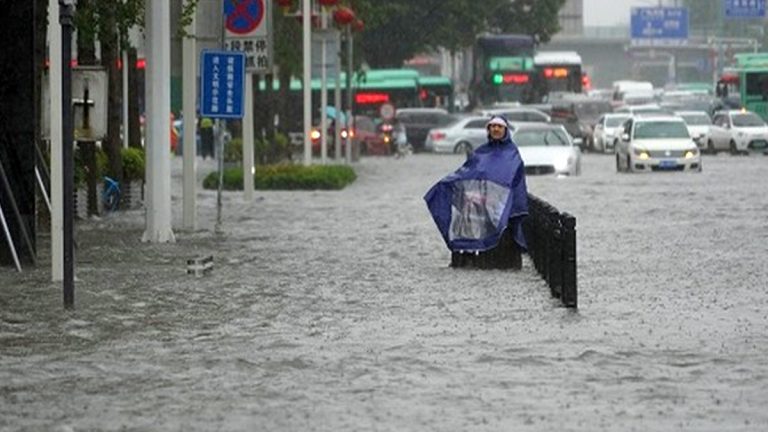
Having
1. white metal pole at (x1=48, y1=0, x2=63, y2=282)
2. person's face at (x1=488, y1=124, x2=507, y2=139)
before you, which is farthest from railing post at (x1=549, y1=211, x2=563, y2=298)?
white metal pole at (x1=48, y1=0, x2=63, y2=282)

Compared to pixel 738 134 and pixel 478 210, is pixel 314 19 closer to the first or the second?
pixel 738 134

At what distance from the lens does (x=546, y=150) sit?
55.5 metres

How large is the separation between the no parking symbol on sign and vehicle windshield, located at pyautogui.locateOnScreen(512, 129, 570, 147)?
2176 cm

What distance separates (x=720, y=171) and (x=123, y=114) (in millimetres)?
18920

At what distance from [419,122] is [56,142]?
67.3 meters

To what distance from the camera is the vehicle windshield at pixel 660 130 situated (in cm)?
5812

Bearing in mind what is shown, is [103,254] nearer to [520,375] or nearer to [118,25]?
[118,25]

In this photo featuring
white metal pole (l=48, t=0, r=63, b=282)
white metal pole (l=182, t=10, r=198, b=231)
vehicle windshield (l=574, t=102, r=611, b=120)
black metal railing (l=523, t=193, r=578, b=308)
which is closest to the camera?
black metal railing (l=523, t=193, r=578, b=308)

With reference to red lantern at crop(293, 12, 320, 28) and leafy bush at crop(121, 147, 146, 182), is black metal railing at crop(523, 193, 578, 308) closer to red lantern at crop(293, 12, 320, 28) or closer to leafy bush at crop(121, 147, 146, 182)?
leafy bush at crop(121, 147, 146, 182)

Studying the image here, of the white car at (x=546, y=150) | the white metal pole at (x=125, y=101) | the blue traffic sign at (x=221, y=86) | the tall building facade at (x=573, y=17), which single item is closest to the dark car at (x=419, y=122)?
the white car at (x=546, y=150)

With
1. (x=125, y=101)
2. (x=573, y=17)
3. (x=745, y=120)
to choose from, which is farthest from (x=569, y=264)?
(x=573, y=17)

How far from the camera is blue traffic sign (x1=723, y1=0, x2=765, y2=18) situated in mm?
93500

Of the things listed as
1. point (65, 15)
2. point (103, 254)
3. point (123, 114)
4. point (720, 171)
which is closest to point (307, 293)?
point (65, 15)

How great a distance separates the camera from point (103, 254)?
26484mm
